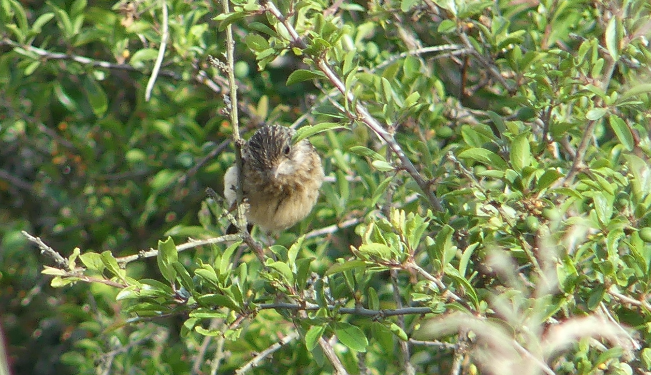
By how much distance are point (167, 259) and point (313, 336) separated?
0.63 m

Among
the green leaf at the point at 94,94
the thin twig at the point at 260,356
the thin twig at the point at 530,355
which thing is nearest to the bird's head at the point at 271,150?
the green leaf at the point at 94,94

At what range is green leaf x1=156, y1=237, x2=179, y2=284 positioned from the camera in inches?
120

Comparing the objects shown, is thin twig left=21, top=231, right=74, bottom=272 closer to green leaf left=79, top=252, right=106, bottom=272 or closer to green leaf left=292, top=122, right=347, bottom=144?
green leaf left=79, top=252, right=106, bottom=272

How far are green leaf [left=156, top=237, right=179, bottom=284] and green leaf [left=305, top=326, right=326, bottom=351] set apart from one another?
1.82 ft

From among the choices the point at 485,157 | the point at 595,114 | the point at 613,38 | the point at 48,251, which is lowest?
the point at 48,251

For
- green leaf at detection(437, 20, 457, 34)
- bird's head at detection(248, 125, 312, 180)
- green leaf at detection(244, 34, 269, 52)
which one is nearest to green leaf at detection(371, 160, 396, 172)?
green leaf at detection(244, 34, 269, 52)

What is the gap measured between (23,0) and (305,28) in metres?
3.56

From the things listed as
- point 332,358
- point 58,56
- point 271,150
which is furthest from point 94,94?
point 332,358

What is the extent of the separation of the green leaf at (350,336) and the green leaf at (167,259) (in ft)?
2.10

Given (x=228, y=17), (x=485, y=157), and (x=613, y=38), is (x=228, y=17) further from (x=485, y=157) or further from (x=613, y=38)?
(x=613, y=38)

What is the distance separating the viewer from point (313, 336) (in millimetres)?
2918

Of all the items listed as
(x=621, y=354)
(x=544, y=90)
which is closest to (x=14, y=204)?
(x=544, y=90)

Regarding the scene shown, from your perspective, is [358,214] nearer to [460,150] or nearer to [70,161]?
[460,150]

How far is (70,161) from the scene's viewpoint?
5840 mm
